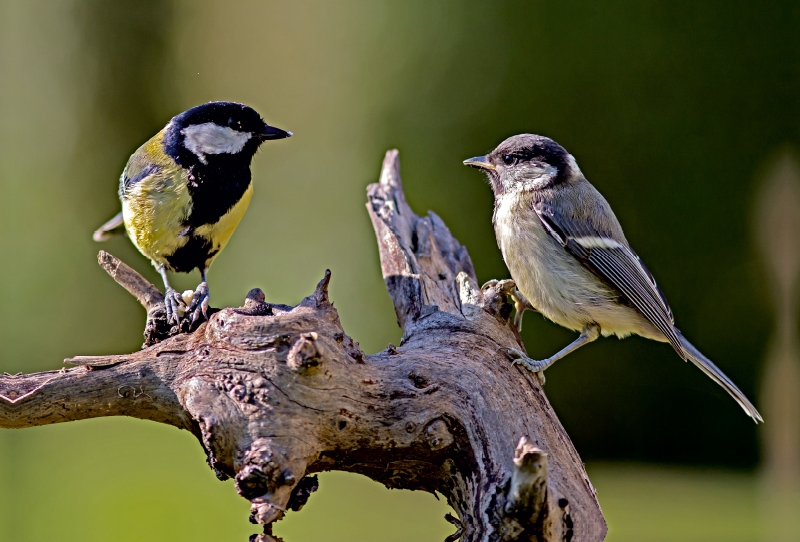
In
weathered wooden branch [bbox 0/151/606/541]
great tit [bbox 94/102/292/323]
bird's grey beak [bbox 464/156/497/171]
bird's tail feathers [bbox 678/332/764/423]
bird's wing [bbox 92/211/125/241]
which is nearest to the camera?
weathered wooden branch [bbox 0/151/606/541]

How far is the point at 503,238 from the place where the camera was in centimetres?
219

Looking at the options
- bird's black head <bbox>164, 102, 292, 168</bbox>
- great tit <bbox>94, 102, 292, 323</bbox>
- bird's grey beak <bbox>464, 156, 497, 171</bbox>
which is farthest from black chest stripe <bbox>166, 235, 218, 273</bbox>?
bird's grey beak <bbox>464, 156, 497, 171</bbox>

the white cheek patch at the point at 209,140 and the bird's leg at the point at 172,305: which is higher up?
the white cheek patch at the point at 209,140

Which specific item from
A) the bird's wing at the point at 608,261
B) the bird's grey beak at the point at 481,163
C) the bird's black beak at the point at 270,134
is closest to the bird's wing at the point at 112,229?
the bird's black beak at the point at 270,134

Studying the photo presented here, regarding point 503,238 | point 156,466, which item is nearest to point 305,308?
point 503,238

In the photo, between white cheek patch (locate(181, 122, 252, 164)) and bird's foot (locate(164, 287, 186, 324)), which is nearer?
bird's foot (locate(164, 287, 186, 324))

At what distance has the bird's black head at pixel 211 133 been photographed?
222 centimetres

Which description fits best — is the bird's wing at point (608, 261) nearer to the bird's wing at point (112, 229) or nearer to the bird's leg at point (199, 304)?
the bird's leg at point (199, 304)

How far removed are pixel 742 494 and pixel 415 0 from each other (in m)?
3.84

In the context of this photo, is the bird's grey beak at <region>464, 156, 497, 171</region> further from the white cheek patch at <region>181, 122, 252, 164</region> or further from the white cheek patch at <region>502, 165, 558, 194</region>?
the white cheek patch at <region>181, 122, 252, 164</region>

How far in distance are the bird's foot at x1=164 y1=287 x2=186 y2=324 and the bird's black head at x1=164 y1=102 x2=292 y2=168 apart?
1.70 ft

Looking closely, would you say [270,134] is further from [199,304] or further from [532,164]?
[532,164]

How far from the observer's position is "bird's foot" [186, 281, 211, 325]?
1755mm

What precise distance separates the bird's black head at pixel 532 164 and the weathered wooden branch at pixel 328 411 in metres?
0.66
